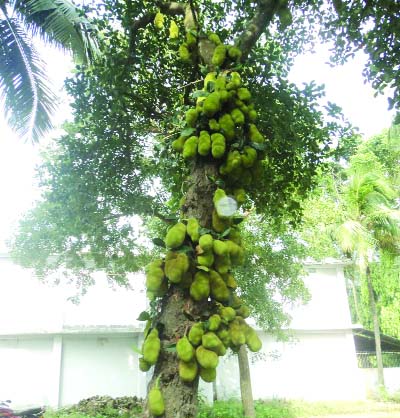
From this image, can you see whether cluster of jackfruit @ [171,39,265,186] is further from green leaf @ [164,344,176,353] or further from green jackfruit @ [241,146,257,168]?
green leaf @ [164,344,176,353]

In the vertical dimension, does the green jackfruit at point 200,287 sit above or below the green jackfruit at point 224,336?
above

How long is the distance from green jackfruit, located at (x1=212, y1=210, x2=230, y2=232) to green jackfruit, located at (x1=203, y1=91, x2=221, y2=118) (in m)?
0.83

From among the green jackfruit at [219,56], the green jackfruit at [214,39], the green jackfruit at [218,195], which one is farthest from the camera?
the green jackfruit at [214,39]

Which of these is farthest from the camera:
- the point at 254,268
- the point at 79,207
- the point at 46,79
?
the point at 254,268

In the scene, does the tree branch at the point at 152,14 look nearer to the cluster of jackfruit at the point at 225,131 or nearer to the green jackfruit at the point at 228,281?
the cluster of jackfruit at the point at 225,131

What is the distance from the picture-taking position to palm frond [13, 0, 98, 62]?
659 cm

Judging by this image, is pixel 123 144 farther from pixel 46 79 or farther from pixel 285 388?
pixel 285 388

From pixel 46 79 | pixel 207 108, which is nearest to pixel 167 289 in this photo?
pixel 207 108

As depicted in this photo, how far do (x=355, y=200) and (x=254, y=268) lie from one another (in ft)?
21.9

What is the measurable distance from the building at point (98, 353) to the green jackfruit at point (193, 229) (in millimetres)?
10465

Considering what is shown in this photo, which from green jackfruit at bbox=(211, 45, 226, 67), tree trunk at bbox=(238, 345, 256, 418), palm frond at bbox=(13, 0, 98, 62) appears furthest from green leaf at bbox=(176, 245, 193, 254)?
tree trunk at bbox=(238, 345, 256, 418)

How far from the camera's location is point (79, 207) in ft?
18.9

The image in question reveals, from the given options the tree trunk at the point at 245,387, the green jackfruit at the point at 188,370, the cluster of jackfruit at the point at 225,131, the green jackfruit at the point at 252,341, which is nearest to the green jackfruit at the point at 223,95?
the cluster of jackfruit at the point at 225,131

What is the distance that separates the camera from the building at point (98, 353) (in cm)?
1351
